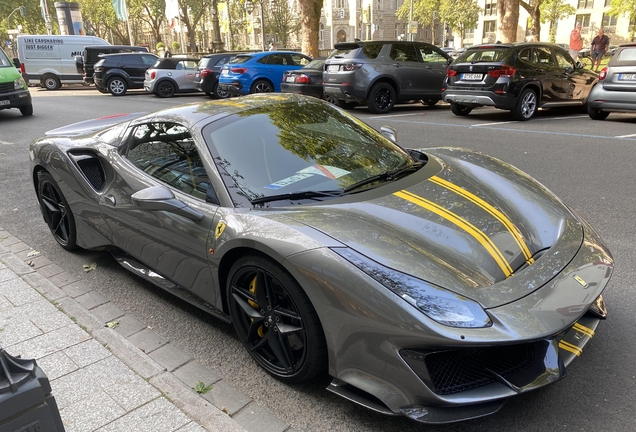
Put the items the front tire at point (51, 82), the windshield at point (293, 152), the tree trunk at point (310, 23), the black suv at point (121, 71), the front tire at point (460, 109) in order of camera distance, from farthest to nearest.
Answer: the front tire at point (51, 82), the tree trunk at point (310, 23), the black suv at point (121, 71), the front tire at point (460, 109), the windshield at point (293, 152)

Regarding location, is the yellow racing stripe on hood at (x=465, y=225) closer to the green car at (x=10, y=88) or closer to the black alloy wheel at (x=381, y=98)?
the black alloy wheel at (x=381, y=98)

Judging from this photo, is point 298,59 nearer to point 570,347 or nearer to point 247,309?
point 247,309

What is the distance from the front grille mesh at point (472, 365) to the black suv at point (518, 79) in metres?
9.10

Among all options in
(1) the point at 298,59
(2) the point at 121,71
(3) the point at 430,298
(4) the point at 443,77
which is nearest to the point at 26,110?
(2) the point at 121,71

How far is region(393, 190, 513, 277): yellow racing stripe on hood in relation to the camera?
88.5 inches

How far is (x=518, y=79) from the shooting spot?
398 inches

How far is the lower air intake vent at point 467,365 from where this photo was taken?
75.4 inches

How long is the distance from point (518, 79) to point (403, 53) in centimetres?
339

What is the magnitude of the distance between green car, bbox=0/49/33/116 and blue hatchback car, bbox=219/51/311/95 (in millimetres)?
5609

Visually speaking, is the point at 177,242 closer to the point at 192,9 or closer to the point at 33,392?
the point at 33,392

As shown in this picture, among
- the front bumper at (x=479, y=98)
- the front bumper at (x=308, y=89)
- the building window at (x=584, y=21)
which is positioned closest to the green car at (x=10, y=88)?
the front bumper at (x=308, y=89)

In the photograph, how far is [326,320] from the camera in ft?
7.00

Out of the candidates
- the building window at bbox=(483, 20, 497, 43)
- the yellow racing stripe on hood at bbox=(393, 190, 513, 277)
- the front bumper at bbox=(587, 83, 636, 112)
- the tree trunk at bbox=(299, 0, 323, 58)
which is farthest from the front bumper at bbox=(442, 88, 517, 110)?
the building window at bbox=(483, 20, 497, 43)

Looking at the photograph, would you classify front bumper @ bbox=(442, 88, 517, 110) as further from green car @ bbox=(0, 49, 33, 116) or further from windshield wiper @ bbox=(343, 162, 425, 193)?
green car @ bbox=(0, 49, 33, 116)
